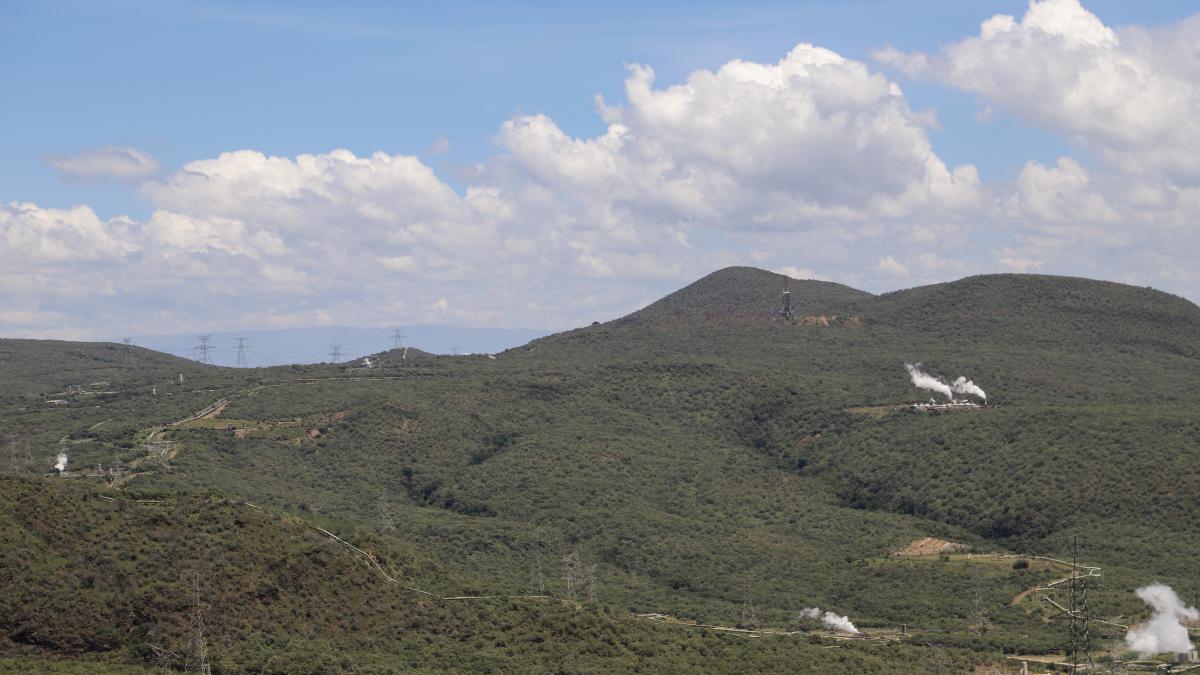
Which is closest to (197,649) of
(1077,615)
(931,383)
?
(1077,615)

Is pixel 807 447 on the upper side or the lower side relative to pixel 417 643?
upper

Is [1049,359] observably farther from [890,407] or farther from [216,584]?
[216,584]

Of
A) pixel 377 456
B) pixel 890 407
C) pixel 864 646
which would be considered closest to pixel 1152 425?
pixel 890 407

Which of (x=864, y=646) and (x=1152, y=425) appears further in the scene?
(x=1152, y=425)

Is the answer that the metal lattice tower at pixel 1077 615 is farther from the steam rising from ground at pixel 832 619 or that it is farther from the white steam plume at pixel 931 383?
the white steam plume at pixel 931 383

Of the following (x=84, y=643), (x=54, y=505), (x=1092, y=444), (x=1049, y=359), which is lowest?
(x=84, y=643)

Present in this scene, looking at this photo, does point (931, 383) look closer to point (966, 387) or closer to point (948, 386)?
point (948, 386)

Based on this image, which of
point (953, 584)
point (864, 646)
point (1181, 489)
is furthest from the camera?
point (1181, 489)

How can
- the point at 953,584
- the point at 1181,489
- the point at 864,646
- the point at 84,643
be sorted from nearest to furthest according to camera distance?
1. the point at 84,643
2. the point at 864,646
3. the point at 953,584
4. the point at 1181,489
